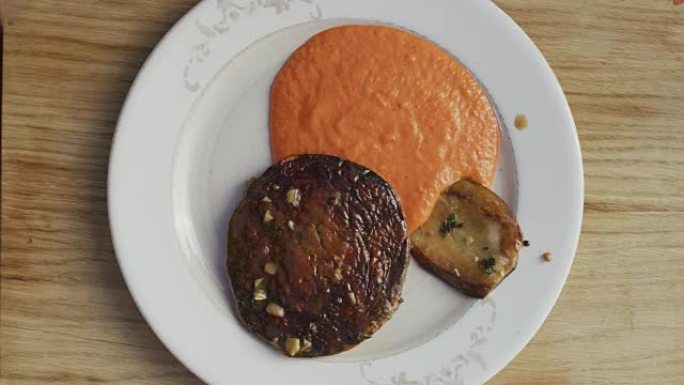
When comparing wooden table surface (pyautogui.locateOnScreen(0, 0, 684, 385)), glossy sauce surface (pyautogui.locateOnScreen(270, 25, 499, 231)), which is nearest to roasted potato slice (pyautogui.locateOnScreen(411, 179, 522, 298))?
glossy sauce surface (pyautogui.locateOnScreen(270, 25, 499, 231))

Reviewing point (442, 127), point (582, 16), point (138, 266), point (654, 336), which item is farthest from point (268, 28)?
point (654, 336)

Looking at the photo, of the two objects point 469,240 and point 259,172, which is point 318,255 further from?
point 469,240

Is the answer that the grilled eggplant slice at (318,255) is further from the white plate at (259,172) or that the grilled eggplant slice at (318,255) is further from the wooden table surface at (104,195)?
the wooden table surface at (104,195)

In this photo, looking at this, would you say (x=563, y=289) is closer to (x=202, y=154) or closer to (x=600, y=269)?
(x=600, y=269)

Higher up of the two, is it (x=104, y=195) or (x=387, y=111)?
(x=387, y=111)

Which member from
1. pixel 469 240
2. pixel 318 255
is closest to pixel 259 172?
pixel 318 255

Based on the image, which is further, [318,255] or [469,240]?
[469,240]
